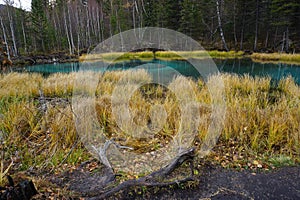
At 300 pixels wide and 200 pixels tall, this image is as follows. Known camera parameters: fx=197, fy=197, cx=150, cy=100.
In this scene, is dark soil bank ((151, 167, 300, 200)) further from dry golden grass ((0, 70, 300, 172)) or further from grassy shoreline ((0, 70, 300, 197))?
dry golden grass ((0, 70, 300, 172))

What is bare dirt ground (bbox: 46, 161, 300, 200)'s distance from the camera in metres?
1.76

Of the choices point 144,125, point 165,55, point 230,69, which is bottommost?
point 144,125

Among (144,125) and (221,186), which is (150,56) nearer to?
(144,125)

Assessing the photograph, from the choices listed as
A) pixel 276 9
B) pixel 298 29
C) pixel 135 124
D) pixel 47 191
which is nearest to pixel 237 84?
pixel 135 124

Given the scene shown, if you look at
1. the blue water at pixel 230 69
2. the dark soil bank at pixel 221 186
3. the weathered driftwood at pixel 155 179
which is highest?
the blue water at pixel 230 69

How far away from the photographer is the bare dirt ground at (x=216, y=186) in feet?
5.76

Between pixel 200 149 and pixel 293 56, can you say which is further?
pixel 293 56

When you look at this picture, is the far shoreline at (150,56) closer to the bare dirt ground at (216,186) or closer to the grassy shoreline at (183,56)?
the grassy shoreline at (183,56)

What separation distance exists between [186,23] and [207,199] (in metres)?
22.7

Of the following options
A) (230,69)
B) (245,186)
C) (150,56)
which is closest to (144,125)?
(245,186)

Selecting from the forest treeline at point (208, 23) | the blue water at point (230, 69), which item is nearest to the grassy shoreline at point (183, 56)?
the forest treeline at point (208, 23)

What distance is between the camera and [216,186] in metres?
1.91

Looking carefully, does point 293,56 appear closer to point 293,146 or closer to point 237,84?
point 237,84

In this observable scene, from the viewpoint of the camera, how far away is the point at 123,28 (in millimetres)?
26047
